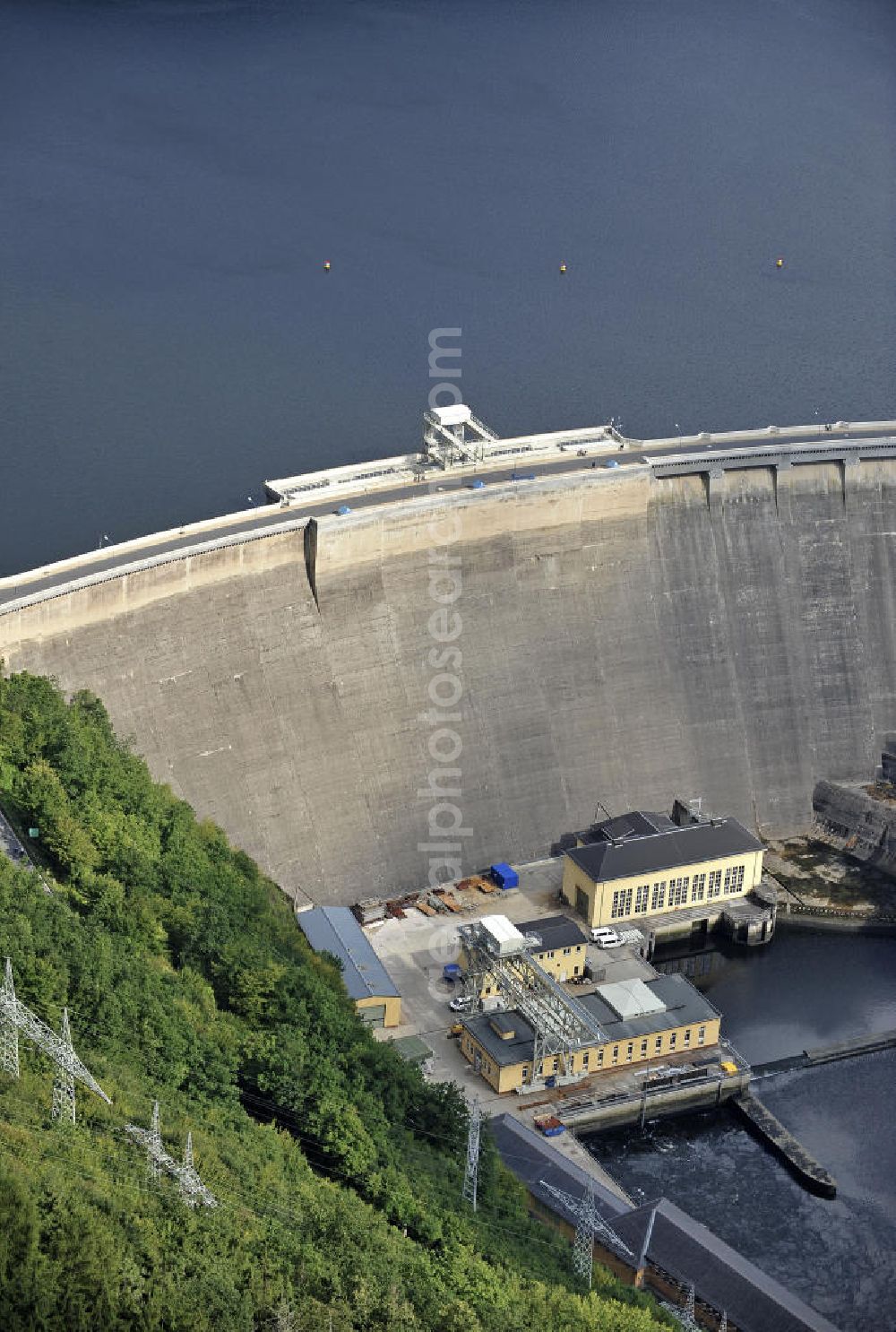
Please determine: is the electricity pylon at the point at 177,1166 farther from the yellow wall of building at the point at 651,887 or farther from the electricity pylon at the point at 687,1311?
the yellow wall of building at the point at 651,887

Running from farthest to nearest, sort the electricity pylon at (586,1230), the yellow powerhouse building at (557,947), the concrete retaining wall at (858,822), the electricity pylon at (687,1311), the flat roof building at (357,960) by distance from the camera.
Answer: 1. the concrete retaining wall at (858,822)
2. the yellow powerhouse building at (557,947)
3. the flat roof building at (357,960)
4. the electricity pylon at (687,1311)
5. the electricity pylon at (586,1230)

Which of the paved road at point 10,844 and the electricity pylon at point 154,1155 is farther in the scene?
the paved road at point 10,844

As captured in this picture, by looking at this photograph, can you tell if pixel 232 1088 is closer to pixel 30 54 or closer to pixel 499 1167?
pixel 499 1167

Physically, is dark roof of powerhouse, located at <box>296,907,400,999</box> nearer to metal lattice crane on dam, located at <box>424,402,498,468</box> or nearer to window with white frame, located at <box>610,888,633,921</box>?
window with white frame, located at <box>610,888,633,921</box>

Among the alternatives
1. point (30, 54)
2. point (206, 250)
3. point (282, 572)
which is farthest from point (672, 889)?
point (30, 54)

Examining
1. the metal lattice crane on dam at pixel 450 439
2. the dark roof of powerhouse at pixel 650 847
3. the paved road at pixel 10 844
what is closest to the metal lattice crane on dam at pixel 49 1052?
the paved road at pixel 10 844

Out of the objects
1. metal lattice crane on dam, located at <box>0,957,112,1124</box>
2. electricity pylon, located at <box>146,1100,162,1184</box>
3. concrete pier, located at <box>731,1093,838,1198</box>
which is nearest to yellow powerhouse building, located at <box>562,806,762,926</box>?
concrete pier, located at <box>731,1093,838,1198</box>
